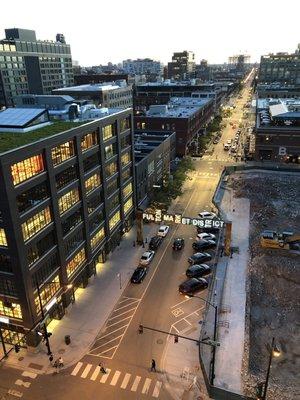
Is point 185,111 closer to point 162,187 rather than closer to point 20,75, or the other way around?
point 162,187

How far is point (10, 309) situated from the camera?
43.8m

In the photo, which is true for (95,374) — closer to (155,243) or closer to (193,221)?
(193,221)

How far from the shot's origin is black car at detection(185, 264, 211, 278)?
2228 inches

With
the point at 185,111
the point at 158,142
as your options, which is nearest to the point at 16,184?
the point at 158,142

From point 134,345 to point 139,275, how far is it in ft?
45.1

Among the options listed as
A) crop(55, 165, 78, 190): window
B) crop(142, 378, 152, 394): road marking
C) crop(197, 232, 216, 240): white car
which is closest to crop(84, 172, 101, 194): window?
crop(55, 165, 78, 190): window

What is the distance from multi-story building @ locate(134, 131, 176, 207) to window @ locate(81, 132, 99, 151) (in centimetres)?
2048

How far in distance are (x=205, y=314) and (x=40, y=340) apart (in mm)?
22471

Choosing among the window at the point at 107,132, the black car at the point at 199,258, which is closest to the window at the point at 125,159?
the window at the point at 107,132

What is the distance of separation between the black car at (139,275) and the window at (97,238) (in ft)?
27.2

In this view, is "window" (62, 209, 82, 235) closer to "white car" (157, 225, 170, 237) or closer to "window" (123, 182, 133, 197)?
"window" (123, 182, 133, 197)

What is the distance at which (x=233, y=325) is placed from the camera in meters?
46.0

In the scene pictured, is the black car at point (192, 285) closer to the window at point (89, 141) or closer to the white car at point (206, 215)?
the white car at point (206, 215)

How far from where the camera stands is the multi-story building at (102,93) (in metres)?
145
